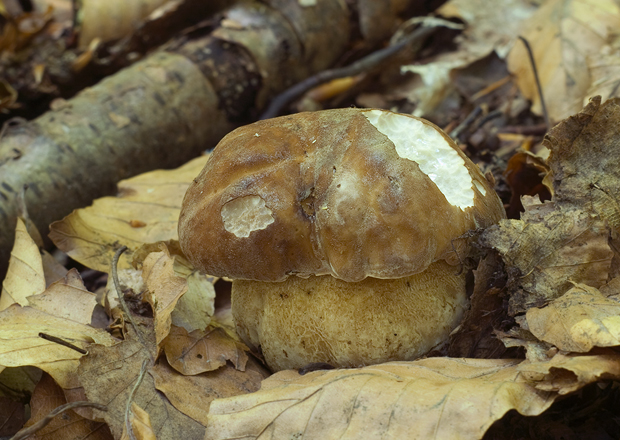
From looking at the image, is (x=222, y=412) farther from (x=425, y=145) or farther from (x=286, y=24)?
(x=286, y=24)

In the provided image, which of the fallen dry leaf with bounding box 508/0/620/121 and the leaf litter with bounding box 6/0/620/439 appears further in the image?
the fallen dry leaf with bounding box 508/0/620/121

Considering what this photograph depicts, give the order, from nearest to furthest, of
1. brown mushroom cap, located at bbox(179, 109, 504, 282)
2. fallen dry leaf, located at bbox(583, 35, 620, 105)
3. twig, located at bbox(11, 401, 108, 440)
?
1. twig, located at bbox(11, 401, 108, 440)
2. brown mushroom cap, located at bbox(179, 109, 504, 282)
3. fallen dry leaf, located at bbox(583, 35, 620, 105)

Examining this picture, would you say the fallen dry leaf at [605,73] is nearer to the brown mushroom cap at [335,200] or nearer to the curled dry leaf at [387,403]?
the brown mushroom cap at [335,200]

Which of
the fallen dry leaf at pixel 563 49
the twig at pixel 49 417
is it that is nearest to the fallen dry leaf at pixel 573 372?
the twig at pixel 49 417

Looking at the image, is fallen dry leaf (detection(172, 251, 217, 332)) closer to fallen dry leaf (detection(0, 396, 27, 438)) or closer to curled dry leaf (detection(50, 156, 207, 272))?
curled dry leaf (detection(50, 156, 207, 272))

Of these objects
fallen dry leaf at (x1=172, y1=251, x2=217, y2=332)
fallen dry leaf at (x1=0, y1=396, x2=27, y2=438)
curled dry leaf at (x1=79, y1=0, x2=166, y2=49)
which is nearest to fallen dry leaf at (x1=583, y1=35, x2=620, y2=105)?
fallen dry leaf at (x1=172, y1=251, x2=217, y2=332)
